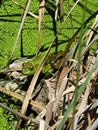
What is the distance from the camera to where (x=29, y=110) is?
1.67 meters

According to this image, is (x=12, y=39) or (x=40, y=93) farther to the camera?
(x=12, y=39)

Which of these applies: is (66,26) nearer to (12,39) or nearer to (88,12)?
(88,12)

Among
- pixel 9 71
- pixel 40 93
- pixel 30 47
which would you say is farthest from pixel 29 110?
pixel 30 47

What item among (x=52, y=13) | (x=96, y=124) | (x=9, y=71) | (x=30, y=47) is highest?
(x=52, y=13)

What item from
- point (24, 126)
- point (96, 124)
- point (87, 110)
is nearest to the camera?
point (96, 124)

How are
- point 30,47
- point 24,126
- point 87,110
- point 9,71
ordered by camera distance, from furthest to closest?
point 30,47 < point 9,71 < point 24,126 < point 87,110

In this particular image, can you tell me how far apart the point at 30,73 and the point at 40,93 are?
4.1 inches

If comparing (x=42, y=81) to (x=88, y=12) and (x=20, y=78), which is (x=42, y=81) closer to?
(x=20, y=78)

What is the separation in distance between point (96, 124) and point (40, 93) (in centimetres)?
66

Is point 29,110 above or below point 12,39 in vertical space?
below

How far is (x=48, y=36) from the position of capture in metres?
2.03

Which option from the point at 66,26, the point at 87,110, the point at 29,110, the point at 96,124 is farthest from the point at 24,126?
the point at 66,26

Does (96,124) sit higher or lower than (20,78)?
lower

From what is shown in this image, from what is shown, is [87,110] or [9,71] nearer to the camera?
[87,110]
